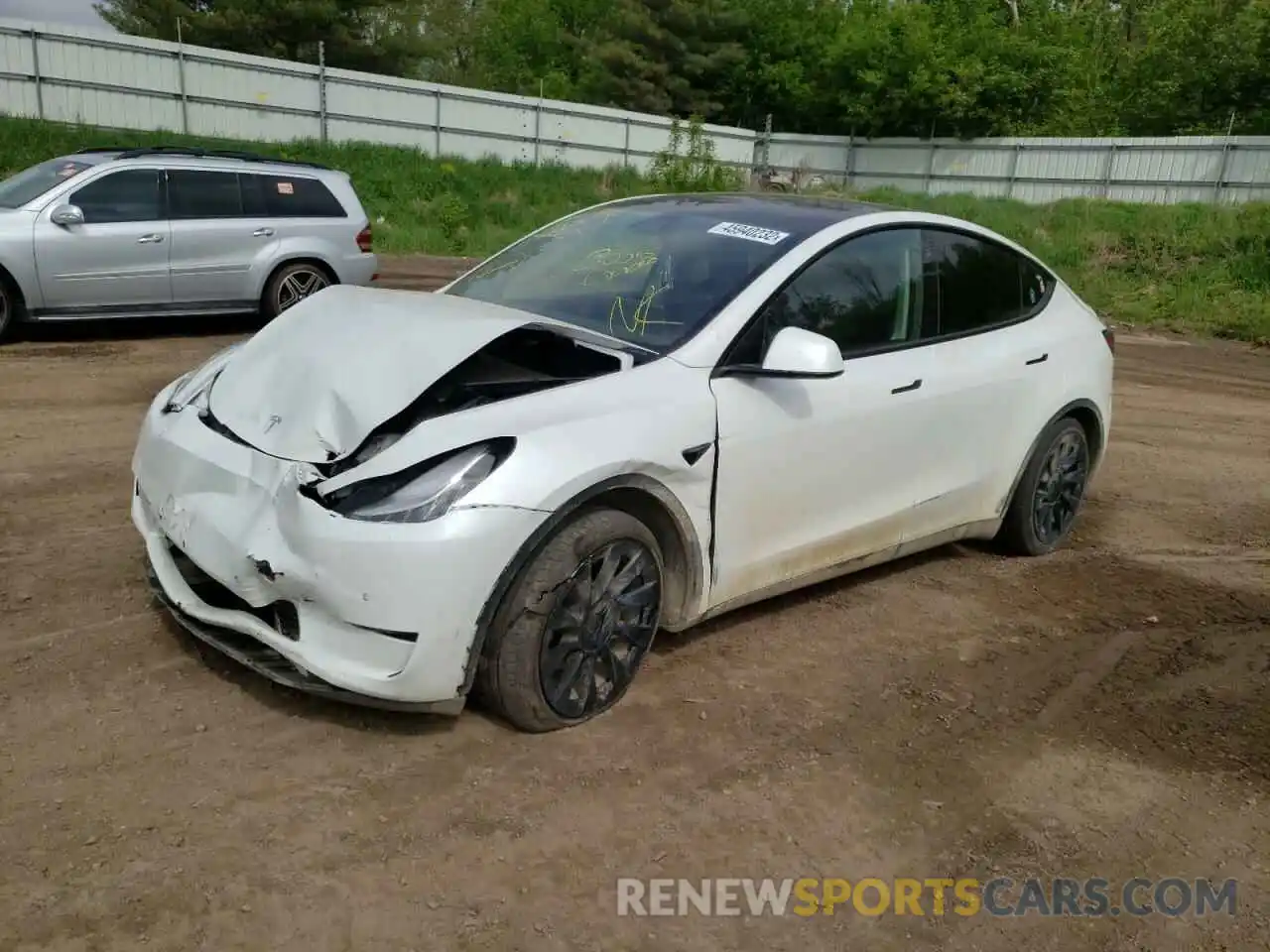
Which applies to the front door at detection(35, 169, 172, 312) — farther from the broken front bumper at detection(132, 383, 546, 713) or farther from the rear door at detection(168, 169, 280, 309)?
the broken front bumper at detection(132, 383, 546, 713)

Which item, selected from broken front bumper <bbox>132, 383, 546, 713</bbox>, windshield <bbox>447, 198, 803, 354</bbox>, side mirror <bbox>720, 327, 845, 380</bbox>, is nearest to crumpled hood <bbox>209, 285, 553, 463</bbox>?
broken front bumper <bbox>132, 383, 546, 713</bbox>

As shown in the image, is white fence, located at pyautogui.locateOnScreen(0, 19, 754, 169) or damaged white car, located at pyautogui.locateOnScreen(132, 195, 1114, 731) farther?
white fence, located at pyautogui.locateOnScreen(0, 19, 754, 169)

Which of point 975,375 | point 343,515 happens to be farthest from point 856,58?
point 343,515

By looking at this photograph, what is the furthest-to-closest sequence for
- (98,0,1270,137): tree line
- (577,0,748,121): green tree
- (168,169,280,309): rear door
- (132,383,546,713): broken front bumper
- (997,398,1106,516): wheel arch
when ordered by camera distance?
1. (577,0,748,121): green tree
2. (98,0,1270,137): tree line
3. (168,169,280,309): rear door
4. (997,398,1106,516): wheel arch
5. (132,383,546,713): broken front bumper

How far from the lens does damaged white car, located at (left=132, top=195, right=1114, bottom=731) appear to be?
9.96 feet

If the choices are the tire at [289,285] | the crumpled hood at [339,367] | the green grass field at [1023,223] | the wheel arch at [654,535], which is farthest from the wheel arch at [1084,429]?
the green grass field at [1023,223]

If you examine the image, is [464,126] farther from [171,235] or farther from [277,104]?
[171,235]

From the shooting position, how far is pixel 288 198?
1080 cm

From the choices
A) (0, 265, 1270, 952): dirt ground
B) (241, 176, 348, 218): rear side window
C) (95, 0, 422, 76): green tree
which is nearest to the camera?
(0, 265, 1270, 952): dirt ground

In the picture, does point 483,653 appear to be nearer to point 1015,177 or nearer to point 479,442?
point 479,442

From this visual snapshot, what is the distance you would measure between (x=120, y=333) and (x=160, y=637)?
7.41 metres

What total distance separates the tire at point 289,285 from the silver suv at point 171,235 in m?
0.01

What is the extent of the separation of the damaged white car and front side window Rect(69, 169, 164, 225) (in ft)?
20.9

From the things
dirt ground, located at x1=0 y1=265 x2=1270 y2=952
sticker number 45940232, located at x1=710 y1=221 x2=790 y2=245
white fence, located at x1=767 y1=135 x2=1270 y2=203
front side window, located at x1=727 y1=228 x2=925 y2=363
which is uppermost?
white fence, located at x1=767 y1=135 x2=1270 y2=203
